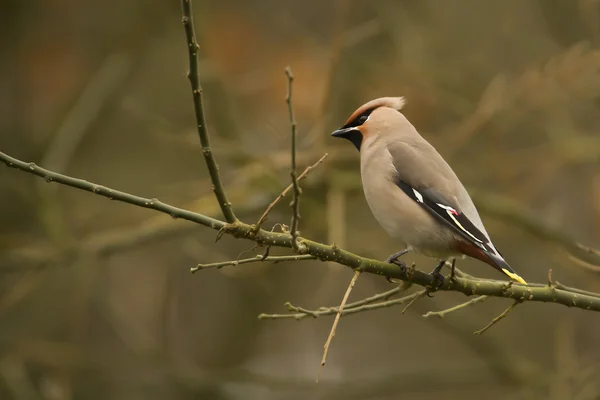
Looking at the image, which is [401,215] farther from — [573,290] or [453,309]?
[573,290]

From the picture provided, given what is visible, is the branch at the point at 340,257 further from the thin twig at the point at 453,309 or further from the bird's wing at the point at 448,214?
the bird's wing at the point at 448,214

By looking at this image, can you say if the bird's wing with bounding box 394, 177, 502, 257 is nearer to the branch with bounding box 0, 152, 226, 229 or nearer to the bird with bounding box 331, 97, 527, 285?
the bird with bounding box 331, 97, 527, 285

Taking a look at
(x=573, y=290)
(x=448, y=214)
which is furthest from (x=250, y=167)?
(x=573, y=290)

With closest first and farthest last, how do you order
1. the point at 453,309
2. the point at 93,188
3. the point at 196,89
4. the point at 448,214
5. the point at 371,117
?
the point at 196,89 < the point at 93,188 < the point at 453,309 < the point at 448,214 < the point at 371,117

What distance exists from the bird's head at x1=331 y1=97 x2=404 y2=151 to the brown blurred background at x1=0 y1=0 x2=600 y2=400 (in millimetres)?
1310

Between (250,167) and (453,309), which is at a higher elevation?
(250,167)

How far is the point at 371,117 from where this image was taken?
4.96 m

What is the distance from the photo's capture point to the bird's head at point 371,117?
495 centimetres

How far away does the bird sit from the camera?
4270 millimetres

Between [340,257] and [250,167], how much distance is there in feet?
10.8

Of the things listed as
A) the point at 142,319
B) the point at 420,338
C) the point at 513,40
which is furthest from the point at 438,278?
the point at 420,338

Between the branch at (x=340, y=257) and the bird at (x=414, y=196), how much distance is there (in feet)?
0.28

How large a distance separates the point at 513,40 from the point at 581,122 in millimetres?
1196

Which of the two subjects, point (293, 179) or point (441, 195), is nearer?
point (293, 179)
